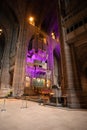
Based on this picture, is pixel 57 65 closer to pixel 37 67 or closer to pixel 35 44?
pixel 37 67

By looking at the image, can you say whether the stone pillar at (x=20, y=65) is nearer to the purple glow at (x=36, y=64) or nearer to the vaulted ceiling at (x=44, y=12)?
the purple glow at (x=36, y=64)

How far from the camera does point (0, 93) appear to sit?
19016mm

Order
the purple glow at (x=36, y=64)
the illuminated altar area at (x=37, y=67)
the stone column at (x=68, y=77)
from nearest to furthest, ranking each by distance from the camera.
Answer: the stone column at (x=68, y=77), the illuminated altar area at (x=37, y=67), the purple glow at (x=36, y=64)

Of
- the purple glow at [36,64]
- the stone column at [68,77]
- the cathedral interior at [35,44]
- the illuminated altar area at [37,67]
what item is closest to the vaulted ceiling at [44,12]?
the cathedral interior at [35,44]

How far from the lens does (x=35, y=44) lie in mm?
22969

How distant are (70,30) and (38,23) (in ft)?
63.2

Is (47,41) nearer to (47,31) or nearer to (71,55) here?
(47,31)

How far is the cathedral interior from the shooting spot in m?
8.62

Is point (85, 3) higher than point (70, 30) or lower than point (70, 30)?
higher

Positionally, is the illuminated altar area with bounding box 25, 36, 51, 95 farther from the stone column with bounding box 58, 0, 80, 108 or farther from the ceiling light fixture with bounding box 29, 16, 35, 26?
the stone column with bounding box 58, 0, 80, 108

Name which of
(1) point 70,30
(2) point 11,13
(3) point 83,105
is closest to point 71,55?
(1) point 70,30

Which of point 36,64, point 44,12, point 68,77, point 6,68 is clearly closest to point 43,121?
point 68,77

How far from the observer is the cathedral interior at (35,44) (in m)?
8.62

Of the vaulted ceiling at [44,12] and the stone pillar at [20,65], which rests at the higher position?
the vaulted ceiling at [44,12]
